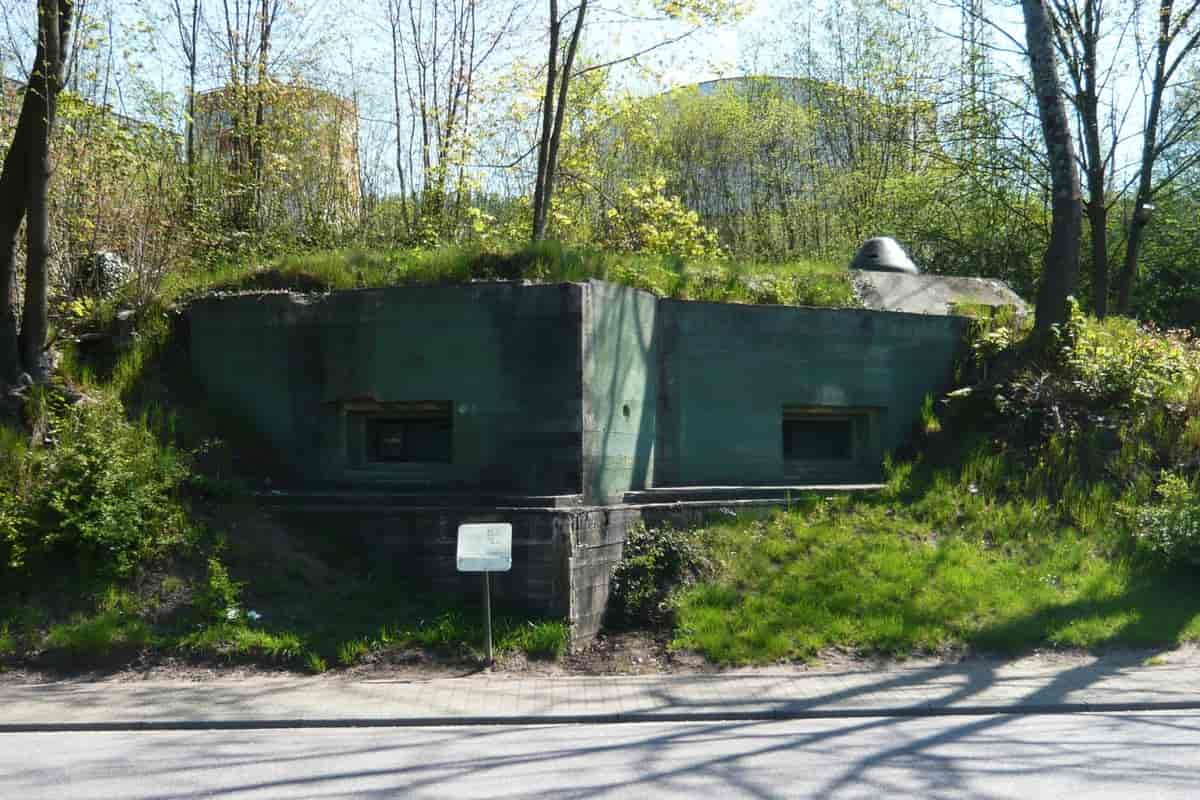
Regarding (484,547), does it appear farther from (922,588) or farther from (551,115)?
(551,115)

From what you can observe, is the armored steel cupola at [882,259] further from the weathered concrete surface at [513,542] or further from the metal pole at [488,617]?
the metal pole at [488,617]

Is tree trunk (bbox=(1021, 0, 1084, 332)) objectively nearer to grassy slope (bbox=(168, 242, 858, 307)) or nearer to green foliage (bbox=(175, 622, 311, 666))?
grassy slope (bbox=(168, 242, 858, 307))

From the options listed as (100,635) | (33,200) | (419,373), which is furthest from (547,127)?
(100,635)

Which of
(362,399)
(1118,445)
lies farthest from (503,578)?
(1118,445)

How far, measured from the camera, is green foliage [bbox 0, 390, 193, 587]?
10.2m

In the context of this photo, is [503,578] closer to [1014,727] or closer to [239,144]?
[1014,727]

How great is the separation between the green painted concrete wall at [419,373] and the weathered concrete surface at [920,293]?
5625mm

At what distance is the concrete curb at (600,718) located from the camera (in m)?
7.86

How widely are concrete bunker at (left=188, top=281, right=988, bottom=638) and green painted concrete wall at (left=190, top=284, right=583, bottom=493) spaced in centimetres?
2

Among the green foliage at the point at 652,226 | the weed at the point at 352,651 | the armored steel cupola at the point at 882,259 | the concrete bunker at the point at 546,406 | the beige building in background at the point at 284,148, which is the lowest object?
the weed at the point at 352,651

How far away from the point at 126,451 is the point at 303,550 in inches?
89.2

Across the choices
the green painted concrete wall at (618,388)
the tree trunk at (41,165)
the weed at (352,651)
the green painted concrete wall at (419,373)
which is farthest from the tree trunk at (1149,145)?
the tree trunk at (41,165)

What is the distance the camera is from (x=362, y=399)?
40.1ft

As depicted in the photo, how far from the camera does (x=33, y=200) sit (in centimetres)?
1176
